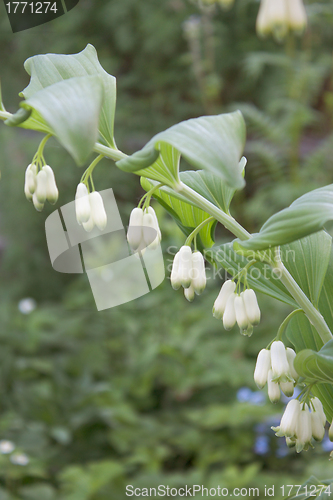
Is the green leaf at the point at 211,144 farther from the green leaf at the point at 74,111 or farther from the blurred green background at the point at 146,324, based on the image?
the blurred green background at the point at 146,324

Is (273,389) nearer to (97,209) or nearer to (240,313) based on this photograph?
(240,313)

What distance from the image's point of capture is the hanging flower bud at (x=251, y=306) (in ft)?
1.36

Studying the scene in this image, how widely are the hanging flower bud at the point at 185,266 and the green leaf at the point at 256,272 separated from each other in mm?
81

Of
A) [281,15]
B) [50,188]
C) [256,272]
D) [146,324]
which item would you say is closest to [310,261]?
[256,272]

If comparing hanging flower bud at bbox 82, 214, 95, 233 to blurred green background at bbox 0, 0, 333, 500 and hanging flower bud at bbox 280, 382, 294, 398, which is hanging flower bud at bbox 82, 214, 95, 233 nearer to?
hanging flower bud at bbox 280, 382, 294, 398

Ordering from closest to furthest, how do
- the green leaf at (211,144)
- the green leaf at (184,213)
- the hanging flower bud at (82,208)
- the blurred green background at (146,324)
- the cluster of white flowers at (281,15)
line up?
the green leaf at (211,144) → the hanging flower bud at (82,208) → the green leaf at (184,213) → the cluster of white flowers at (281,15) → the blurred green background at (146,324)

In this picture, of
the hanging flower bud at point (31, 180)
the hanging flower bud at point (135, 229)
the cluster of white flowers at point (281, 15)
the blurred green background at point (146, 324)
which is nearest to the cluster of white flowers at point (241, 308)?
the hanging flower bud at point (135, 229)

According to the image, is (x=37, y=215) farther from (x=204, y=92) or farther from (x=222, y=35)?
(x=222, y=35)

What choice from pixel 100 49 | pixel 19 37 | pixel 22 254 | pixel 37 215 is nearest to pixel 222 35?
pixel 100 49

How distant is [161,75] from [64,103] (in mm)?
2781

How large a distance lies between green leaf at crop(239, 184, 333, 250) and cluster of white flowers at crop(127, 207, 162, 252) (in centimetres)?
9

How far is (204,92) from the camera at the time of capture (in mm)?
2613

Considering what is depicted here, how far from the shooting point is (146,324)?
1.79 m

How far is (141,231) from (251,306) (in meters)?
0.13
